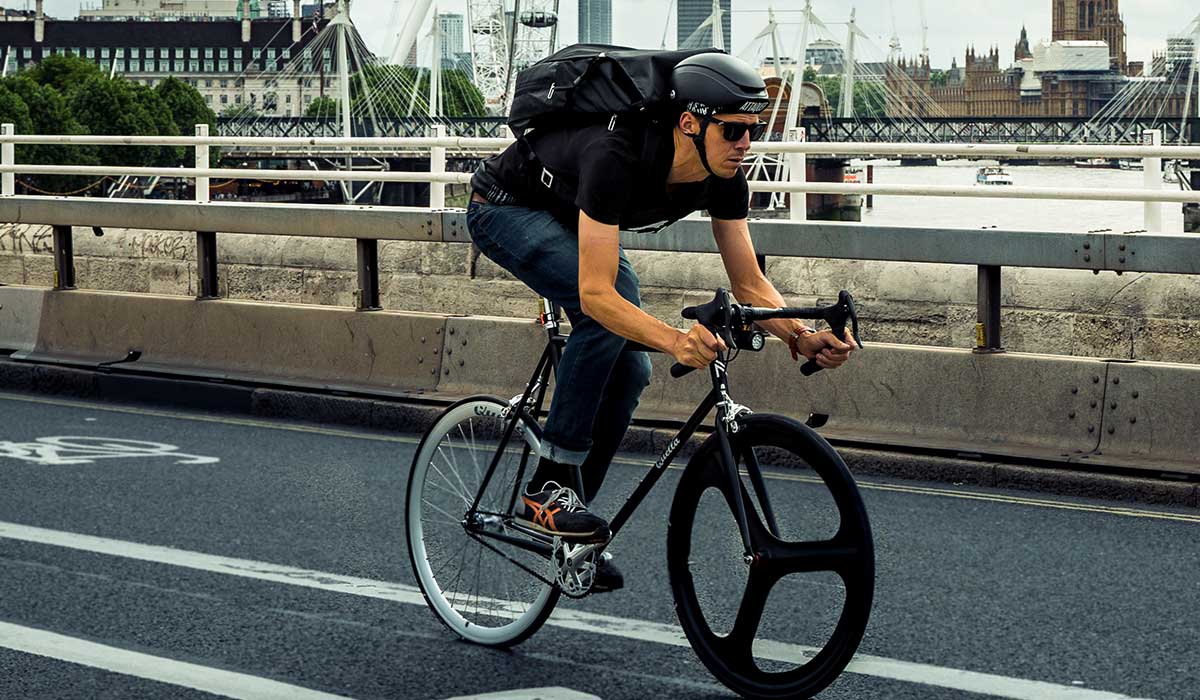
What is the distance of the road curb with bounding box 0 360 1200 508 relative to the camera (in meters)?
8.09

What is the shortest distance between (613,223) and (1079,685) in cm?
184

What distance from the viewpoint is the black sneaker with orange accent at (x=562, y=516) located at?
497 cm

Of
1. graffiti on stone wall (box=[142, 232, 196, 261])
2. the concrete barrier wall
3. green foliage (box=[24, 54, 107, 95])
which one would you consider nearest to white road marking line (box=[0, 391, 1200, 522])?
the concrete barrier wall

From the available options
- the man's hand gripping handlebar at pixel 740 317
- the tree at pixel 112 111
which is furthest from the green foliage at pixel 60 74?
the man's hand gripping handlebar at pixel 740 317

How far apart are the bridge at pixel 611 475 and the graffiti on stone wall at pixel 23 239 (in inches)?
155

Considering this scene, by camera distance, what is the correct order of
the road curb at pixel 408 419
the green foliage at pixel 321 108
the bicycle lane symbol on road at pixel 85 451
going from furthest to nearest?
the green foliage at pixel 321 108, the bicycle lane symbol on road at pixel 85 451, the road curb at pixel 408 419

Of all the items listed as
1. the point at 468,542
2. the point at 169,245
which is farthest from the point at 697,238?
the point at 468,542

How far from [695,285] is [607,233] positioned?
9.80 metres

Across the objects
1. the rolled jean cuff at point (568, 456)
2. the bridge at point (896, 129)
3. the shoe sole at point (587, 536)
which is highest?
the bridge at point (896, 129)

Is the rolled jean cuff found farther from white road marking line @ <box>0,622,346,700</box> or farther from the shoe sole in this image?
white road marking line @ <box>0,622,346,700</box>

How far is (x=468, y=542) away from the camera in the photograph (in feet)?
18.3

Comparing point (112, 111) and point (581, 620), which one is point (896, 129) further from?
point (581, 620)

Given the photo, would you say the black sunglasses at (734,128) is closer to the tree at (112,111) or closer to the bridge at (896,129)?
the bridge at (896,129)

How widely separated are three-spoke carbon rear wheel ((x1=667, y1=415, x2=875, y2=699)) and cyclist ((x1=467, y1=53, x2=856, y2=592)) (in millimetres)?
279
